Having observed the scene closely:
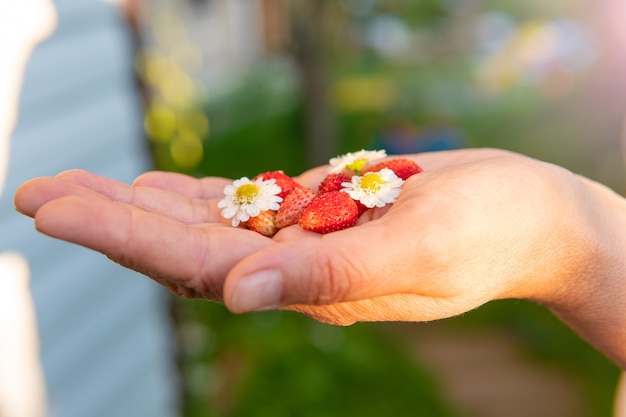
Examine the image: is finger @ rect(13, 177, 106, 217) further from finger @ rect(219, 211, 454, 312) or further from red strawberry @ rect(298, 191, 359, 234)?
red strawberry @ rect(298, 191, 359, 234)

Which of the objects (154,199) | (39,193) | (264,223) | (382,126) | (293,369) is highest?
(39,193)

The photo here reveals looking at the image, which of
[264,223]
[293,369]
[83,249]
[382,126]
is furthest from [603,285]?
[382,126]

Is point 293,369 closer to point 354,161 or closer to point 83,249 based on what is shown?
point 83,249

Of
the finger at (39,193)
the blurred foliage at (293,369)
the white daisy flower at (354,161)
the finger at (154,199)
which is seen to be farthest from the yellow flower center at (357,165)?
the blurred foliage at (293,369)

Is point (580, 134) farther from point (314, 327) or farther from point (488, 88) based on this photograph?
point (314, 327)

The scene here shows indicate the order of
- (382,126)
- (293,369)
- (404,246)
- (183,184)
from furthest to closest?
1. (382,126)
2. (293,369)
3. (183,184)
4. (404,246)

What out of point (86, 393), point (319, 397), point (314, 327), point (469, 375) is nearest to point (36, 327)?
point (86, 393)

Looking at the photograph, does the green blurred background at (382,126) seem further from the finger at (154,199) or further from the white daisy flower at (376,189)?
the white daisy flower at (376,189)
